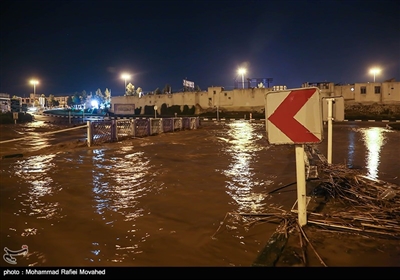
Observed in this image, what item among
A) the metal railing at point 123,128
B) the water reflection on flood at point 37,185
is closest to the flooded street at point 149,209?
the water reflection on flood at point 37,185

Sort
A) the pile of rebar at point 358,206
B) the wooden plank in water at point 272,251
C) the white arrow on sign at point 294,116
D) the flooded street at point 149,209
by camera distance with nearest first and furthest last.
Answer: the wooden plank in water at point 272,251 → the flooded street at point 149,209 → the white arrow on sign at point 294,116 → the pile of rebar at point 358,206

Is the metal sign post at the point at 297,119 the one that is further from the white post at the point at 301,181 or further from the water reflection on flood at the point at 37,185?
the water reflection on flood at the point at 37,185

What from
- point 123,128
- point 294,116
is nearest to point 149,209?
point 294,116

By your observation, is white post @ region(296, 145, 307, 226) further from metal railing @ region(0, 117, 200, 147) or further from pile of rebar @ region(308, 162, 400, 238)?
metal railing @ region(0, 117, 200, 147)

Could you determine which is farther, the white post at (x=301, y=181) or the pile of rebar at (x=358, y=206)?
the pile of rebar at (x=358, y=206)

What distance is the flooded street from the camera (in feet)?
12.0

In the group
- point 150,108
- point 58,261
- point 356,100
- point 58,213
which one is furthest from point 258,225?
point 150,108

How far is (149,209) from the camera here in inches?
213

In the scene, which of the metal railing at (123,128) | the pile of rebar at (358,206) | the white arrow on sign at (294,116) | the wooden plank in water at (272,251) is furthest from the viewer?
the metal railing at (123,128)

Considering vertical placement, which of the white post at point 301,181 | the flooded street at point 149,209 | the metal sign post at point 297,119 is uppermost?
the metal sign post at point 297,119

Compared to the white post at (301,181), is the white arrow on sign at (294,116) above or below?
above

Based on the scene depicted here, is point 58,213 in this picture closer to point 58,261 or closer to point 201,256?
point 58,261

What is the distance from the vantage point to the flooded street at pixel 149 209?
3.67 meters
